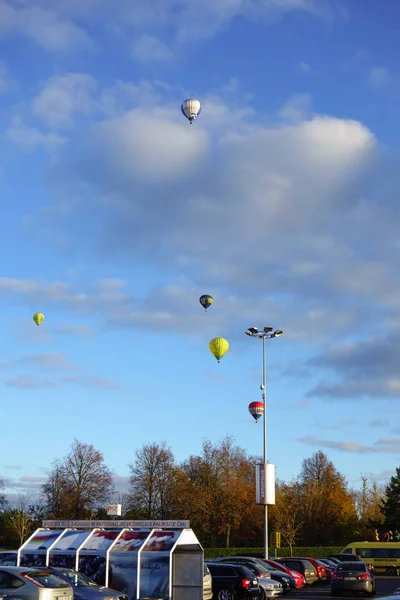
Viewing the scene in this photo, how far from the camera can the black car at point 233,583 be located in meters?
26.5

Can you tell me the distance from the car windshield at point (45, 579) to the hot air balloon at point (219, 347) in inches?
1408

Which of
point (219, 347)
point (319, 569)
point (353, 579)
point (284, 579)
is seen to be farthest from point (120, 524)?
point (219, 347)

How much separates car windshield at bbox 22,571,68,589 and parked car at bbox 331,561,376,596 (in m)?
18.0

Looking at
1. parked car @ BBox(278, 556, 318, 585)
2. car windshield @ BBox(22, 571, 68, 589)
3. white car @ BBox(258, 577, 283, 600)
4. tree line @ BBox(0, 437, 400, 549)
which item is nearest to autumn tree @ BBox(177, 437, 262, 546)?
tree line @ BBox(0, 437, 400, 549)

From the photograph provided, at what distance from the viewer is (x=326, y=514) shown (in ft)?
273

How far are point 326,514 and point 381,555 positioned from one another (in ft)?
104

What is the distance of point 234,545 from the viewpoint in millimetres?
79938

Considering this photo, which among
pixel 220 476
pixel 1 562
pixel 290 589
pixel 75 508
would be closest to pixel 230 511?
pixel 220 476

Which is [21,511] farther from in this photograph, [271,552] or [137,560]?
[137,560]

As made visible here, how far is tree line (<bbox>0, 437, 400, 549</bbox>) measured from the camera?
74.4 m

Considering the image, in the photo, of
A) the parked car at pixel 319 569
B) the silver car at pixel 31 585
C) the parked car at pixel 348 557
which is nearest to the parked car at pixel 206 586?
the silver car at pixel 31 585

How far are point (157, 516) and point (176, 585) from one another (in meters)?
55.3

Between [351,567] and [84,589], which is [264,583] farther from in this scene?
[84,589]

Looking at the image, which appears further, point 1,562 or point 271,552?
point 271,552
